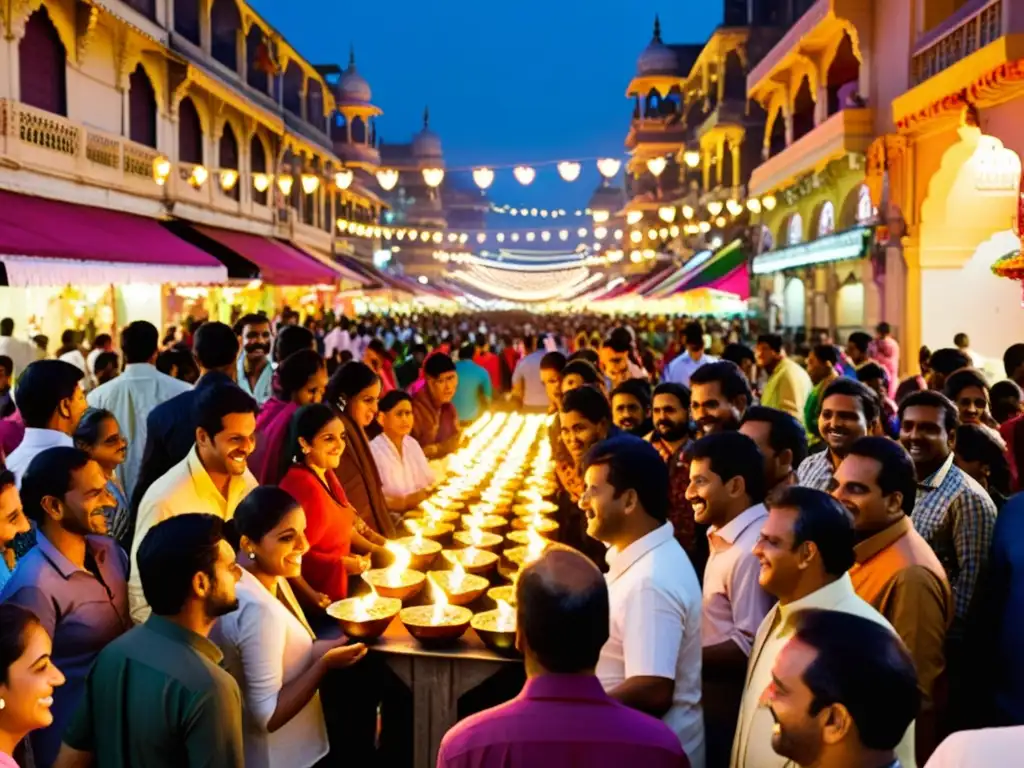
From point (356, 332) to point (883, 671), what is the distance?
16.3m

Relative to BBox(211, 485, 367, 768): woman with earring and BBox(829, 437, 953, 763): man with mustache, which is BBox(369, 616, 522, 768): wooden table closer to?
BBox(211, 485, 367, 768): woman with earring

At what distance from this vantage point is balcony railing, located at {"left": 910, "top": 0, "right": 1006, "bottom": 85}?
1071cm

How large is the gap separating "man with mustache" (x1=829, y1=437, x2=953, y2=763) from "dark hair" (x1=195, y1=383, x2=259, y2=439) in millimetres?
2186

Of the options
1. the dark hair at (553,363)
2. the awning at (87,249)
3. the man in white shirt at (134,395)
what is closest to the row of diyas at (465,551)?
the dark hair at (553,363)

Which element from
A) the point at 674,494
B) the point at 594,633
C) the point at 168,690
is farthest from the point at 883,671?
the point at 674,494

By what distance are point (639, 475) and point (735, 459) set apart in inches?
23.9

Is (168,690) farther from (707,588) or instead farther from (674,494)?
(674,494)

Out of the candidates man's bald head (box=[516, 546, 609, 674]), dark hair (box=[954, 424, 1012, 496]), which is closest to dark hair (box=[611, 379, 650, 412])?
dark hair (box=[954, 424, 1012, 496])

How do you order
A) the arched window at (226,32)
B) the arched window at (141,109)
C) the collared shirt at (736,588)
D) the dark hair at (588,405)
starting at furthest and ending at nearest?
the arched window at (226,32) → the arched window at (141,109) → the dark hair at (588,405) → the collared shirt at (736,588)

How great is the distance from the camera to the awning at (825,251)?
1558cm

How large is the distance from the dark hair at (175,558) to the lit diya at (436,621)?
97 centimetres

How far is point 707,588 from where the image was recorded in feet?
10.7

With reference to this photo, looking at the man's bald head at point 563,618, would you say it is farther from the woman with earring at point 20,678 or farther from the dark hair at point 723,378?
the dark hair at point 723,378

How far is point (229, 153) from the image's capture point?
2320 cm
